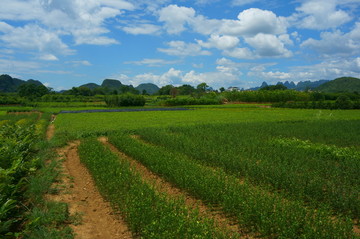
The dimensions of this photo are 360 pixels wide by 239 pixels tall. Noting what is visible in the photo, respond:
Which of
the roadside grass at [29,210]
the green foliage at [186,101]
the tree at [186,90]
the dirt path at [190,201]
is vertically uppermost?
the tree at [186,90]

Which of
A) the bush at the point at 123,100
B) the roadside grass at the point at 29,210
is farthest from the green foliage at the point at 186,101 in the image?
the roadside grass at the point at 29,210

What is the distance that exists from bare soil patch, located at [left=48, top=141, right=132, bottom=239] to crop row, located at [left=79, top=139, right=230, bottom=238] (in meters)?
0.29

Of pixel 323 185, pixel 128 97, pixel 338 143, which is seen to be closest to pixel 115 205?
pixel 323 185

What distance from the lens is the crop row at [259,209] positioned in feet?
16.7

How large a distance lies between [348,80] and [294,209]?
571 feet

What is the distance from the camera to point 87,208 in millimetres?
7527

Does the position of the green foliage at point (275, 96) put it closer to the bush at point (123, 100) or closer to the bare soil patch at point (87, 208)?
the bush at point (123, 100)

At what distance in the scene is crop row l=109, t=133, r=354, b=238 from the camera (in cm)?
509

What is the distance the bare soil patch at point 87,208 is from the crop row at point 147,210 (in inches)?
11.2

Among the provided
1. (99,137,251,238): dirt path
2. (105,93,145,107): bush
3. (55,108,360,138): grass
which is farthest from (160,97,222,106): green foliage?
(99,137,251,238): dirt path

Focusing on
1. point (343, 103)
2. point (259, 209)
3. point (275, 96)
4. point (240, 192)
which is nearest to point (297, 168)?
point (240, 192)

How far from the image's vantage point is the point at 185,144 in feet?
46.1

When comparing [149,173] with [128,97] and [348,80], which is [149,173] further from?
[348,80]

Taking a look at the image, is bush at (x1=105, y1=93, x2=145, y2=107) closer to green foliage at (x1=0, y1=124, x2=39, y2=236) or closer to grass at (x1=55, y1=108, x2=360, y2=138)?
grass at (x1=55, y1=108, x2=360, y2=138)
